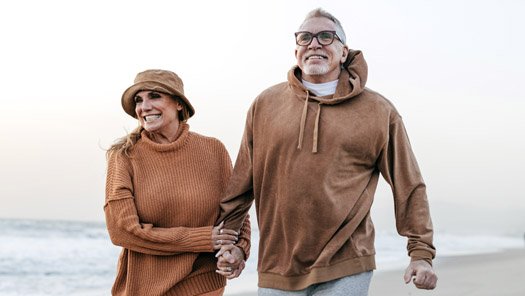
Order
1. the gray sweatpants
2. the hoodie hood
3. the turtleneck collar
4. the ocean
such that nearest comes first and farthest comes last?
the gray sweatpants
the hoodie hood
the turtleneck collar
the ocean

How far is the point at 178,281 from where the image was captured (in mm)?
4645

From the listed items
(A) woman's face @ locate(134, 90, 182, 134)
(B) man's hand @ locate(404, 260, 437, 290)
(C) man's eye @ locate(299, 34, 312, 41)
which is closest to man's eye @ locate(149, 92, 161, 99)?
(A) woman's face @ locate(134, 90, 182, 134)

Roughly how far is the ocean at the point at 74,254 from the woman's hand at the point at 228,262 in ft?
16.2

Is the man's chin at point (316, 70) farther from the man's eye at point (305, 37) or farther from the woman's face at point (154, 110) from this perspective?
the woman's face at point (154, 110)

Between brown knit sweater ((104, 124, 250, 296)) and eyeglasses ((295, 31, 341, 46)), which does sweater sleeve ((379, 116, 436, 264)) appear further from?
brown knit sweater ((104, 124, 250, 296))

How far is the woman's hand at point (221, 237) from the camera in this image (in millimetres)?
4625

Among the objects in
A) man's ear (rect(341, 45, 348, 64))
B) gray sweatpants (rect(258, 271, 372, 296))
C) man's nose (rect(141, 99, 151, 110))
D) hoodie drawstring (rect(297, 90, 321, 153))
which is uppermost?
man's ear (rect(341, 45, 348, 64))

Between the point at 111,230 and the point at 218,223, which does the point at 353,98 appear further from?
the point at 111,230

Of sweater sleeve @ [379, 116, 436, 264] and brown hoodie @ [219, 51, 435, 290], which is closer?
brown hoodie @ [219, 51, 435, 290]

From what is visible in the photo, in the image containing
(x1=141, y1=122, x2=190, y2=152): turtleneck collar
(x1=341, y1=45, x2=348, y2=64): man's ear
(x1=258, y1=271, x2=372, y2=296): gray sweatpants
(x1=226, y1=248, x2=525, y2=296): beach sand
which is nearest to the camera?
(x1=258, y1=271, x2=372, y2=296): gray sweatpants

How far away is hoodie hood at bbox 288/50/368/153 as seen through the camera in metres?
4.26

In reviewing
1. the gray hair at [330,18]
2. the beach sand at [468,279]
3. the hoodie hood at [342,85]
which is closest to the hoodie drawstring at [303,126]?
the hoodie hood at [342,85]

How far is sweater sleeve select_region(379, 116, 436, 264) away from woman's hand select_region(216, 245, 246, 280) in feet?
A: 2.86

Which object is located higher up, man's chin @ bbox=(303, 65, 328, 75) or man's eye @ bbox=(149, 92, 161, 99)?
man's chin @ bbox=(303, 65, 328, 75)
